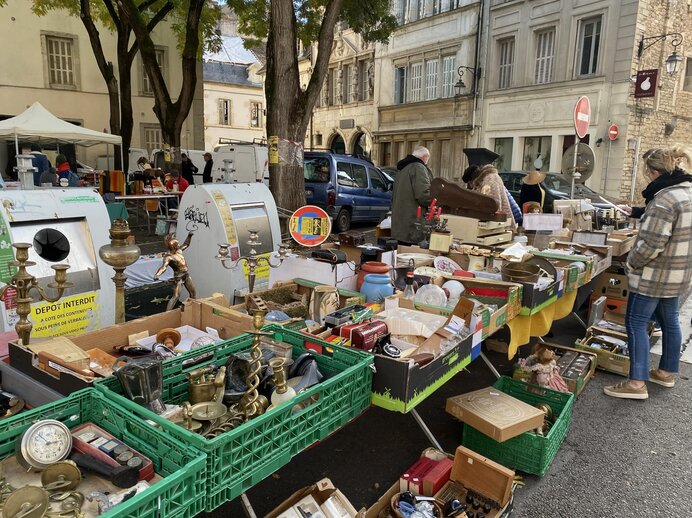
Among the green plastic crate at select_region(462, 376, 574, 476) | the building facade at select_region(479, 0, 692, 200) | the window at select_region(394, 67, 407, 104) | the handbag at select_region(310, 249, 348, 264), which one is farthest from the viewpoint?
the window at select_region(394, 67, 407, 104)

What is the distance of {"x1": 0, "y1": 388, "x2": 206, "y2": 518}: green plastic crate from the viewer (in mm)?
1326

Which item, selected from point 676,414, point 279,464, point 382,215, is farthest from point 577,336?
point 382,215

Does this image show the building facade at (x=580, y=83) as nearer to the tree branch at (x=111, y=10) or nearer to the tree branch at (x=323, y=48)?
the tree branch at (x=323, y=48)

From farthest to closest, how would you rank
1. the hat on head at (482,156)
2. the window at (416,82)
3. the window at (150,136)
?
1. the window at (416,82)
2. the window at (150,136)
3. the hat on head at (482,156)

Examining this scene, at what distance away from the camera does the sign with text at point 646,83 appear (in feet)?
47.3

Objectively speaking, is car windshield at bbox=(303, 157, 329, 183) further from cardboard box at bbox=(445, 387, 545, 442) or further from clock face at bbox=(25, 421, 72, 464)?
clock face at bbox=(25, 421, 72, 464)

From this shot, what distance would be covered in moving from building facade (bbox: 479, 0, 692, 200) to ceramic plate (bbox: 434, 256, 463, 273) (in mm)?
11300

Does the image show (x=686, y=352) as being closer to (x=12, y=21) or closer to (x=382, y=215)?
(x=382, y=215)

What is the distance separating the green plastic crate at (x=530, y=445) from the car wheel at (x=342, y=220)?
854 cm

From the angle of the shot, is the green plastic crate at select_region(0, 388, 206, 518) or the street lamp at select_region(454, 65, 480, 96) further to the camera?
the street lamp at select_region(454, 65, 480, 96)

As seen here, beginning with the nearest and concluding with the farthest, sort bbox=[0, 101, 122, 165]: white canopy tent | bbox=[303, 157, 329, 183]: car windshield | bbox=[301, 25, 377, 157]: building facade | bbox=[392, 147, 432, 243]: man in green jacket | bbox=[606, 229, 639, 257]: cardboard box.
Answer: bbox=[606, 229, 639, 257]: cardboard box, bbox=[392, 147, 432, 243]: man in green jacket, bbox=[0, 101, 122, 165]: white canopy tent, bbox=[303, 157, 329, 183]: car windshield, bbox=[301, 25, 377, 157]: building facade

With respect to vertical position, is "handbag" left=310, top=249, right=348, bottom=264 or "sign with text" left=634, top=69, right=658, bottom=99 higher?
"sign with text" left=634, top=69, right=658, bottom=99

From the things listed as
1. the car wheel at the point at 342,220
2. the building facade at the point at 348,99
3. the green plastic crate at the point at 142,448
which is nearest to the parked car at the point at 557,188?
the car wheel at the point at 342,220

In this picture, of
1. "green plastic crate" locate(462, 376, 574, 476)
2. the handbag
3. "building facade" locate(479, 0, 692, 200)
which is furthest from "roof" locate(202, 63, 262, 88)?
"green plastic crate" locate(462, 376, 574, 476)
